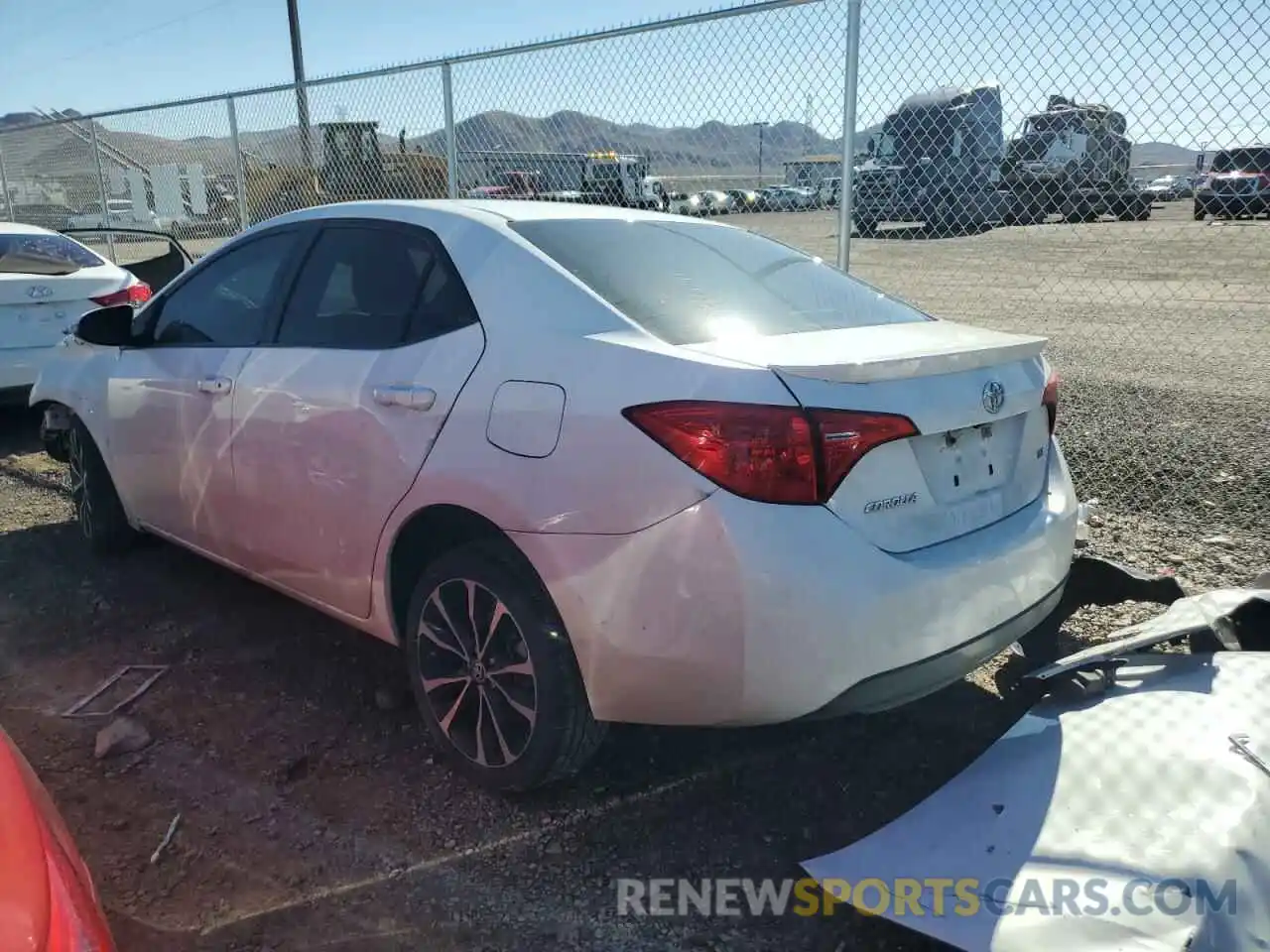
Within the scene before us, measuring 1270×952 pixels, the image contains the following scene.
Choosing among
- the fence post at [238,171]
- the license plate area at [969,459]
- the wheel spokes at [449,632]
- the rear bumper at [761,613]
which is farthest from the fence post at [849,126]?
the fence post at [238,171]

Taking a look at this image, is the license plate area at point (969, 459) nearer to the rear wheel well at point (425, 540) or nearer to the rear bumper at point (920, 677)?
the rear bumper at point (920, 677)

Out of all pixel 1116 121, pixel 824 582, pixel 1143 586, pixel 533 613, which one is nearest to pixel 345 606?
pixel 533 613

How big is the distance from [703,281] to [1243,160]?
131 inches

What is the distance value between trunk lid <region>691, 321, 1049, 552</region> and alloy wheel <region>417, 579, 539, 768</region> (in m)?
0.96

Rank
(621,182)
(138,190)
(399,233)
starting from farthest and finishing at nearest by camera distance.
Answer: (138,190)
(621,182)
(399,233)

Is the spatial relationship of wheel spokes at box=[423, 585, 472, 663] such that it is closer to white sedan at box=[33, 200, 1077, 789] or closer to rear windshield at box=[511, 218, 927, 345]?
white sedan at box=[33, 200, 1077, 789]

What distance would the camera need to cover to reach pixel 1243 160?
4586 mm

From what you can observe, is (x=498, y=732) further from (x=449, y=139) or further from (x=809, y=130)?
(x=449, y=139)

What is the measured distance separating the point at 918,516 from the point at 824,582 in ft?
1.17

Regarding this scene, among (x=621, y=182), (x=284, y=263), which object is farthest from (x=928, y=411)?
(x=621, y=182)

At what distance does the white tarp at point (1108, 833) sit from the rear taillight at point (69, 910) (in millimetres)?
1462

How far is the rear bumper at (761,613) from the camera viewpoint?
2143mm

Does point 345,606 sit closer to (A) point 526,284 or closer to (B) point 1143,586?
(A) point 526,284

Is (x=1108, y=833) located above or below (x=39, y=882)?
below
